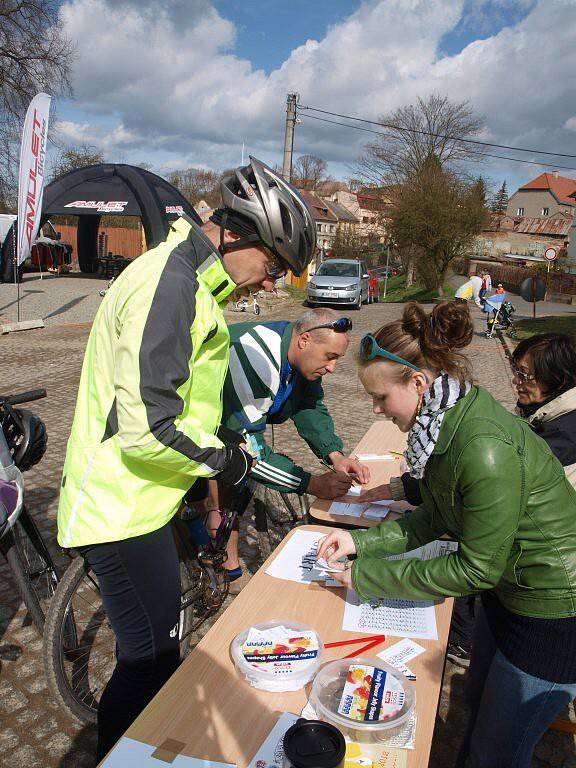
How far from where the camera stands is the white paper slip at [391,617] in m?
1.84

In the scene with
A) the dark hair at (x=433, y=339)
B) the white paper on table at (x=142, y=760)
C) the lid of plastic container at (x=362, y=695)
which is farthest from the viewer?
the dark hair at (x=433, y=339)

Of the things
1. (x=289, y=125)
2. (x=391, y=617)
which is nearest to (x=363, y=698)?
(x=391, y=617)

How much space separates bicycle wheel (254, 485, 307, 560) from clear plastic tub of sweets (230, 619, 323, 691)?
1990 mm

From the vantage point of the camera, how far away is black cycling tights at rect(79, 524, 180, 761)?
1785 mm

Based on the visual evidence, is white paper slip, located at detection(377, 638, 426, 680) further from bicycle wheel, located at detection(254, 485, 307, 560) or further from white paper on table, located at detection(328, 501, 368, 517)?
bicycle wheel, located at detection(254, 485, 307, 560)

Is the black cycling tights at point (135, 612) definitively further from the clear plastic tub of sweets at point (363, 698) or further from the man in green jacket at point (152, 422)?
the clear plastic tub of sweets at point (363, 698)

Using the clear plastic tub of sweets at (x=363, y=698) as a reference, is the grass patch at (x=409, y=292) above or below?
below

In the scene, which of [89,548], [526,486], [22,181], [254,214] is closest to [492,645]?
[526,486]

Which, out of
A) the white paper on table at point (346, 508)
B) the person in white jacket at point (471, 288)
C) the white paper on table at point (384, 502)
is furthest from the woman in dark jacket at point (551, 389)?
the person in white jacket at point (471, 288)

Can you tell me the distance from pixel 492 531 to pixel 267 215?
1.20 meters

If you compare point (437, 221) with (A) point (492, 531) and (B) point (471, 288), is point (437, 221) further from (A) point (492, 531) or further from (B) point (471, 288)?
(A) point (492, 531)

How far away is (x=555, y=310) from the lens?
25.8 metres

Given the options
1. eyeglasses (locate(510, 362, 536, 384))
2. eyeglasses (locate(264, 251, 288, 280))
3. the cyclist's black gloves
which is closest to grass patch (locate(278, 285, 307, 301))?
eyeglasses (locate(510, 362, 536, 384))

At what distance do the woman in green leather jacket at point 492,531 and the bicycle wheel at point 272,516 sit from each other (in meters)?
2.00
